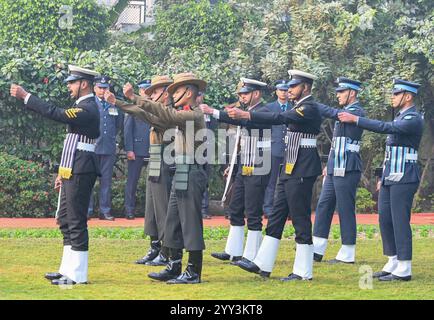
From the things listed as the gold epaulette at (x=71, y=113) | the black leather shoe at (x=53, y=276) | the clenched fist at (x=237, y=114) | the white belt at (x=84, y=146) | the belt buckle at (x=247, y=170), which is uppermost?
the clenched fist at (x=237, y=114)

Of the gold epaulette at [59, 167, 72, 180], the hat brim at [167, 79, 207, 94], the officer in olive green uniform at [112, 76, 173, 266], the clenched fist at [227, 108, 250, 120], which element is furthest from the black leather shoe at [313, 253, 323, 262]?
the gold epaulette at [59, 167, 72, 180]

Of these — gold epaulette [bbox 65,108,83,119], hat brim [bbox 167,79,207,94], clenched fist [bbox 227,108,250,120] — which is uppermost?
hat brim [bbox 167,79,207,94]

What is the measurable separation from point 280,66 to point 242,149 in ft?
23.3

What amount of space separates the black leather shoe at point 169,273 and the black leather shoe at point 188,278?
0.61 ft

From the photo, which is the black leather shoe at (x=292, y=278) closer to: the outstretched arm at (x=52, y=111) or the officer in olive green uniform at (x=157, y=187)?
the officer in olive green uniform at (x=157, y=187)

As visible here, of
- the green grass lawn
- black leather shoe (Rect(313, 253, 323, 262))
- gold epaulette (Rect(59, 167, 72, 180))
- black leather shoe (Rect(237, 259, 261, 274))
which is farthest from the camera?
black leather shoe (Rect(313, 253, 323, 262))

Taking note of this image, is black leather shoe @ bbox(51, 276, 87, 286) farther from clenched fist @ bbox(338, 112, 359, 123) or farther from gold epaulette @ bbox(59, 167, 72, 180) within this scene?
clenched fist @ bbox(338, 112, 359, 123)

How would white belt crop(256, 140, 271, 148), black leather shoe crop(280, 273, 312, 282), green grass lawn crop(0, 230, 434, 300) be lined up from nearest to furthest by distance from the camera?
1. green grass lawn crop(0, 230, 434, 300)
2. black leather shoe crop(280, 273, 312, 282)
3. white belt crop(256, 140, 271, 148)

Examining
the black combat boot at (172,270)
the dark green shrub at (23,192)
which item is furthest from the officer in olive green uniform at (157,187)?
the dark green shrub at (23,192)

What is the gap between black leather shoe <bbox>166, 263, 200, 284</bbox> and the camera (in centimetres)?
1147

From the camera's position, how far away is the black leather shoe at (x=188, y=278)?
1147cm

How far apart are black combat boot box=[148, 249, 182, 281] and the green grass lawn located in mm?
→ 120

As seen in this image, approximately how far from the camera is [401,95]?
12281 mm
